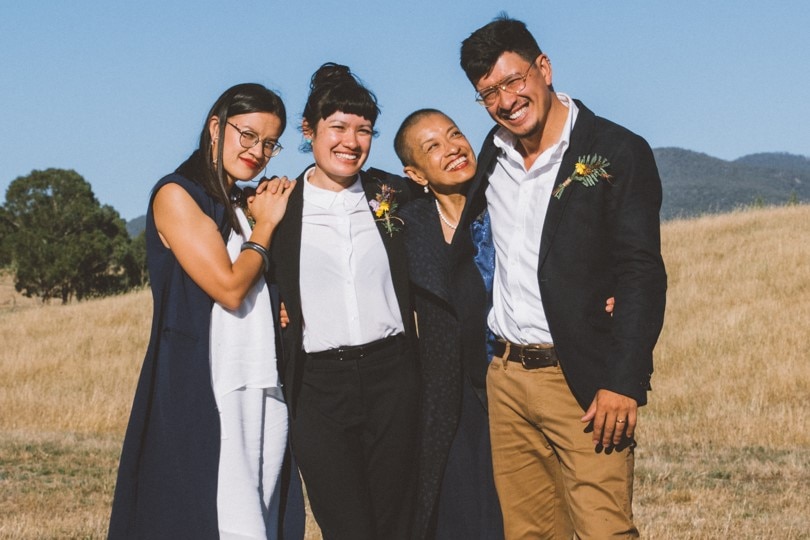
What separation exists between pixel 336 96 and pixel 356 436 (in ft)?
5.52

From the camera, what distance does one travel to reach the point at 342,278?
4.60m

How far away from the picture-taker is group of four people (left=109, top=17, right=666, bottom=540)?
13.3ft

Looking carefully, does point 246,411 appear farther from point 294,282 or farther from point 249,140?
point 249,140

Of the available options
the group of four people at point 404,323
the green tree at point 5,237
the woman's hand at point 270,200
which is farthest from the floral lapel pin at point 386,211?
the green tree at point 5,237

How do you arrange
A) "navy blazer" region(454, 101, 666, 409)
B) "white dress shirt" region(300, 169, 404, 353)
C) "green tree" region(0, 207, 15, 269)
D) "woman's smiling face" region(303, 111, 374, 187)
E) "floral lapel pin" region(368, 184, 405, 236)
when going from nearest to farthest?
"navy blazer" region(454, 101, 666, 409), "white dress shirt" region(300, 169, 404, 353), "woman's smiling face" region(303, 111, 374, 187), "floral lapel pin" region(368, 184, 405, 236), "green tree" region(0, 207, 15, 269)

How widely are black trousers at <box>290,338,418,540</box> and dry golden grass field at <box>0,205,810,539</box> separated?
2.87 m

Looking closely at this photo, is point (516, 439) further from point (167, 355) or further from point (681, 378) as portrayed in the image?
point (681, 378)

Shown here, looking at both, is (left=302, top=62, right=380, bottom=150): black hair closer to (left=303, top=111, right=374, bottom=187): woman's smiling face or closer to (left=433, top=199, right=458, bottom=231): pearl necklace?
(left=303, top=111, right=374, bottom=187): woman's smiling face

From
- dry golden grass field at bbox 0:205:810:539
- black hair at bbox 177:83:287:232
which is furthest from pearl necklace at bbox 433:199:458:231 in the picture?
dry golden grass field at bbox 0:205:810:539

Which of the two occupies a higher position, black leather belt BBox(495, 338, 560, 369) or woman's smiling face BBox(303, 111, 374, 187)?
woman's smiling face BBox(303, 111, 374, 187)

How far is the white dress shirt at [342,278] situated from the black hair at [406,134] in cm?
43

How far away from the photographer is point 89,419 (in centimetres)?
1457

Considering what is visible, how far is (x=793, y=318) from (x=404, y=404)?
52.9 ft

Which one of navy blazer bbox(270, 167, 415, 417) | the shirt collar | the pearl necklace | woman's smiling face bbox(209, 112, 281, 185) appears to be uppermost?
woman's smiling face bbox(209, 112, 281, 185)
